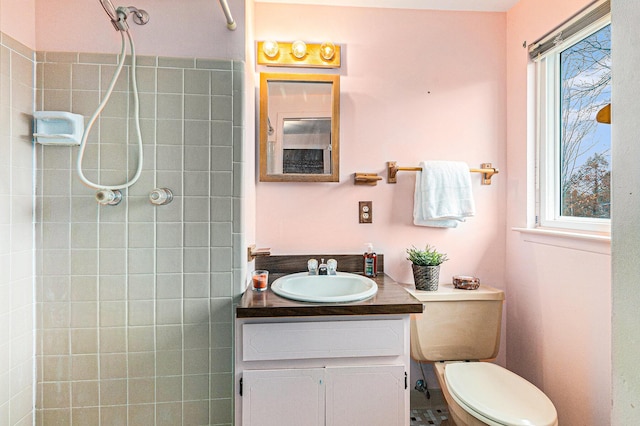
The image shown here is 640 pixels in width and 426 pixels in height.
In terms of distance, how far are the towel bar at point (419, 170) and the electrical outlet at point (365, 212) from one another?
0.18 metres

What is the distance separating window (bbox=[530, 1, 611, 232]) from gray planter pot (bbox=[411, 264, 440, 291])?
59 centimetres

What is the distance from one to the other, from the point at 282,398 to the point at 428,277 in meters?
0.90

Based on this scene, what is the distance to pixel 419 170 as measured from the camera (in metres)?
1.72

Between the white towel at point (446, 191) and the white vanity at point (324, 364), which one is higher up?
the white towel at point (446, 191)

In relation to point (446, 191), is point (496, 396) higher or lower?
lower

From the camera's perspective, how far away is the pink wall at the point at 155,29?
1274 millimetres

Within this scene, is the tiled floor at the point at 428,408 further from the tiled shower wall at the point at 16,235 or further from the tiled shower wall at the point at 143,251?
the tiled shower wall at the point at 16,235

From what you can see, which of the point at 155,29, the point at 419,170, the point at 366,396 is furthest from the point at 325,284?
the point at 155,29

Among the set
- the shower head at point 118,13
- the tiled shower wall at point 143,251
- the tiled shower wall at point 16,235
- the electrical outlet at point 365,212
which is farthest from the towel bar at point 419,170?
the tiled shower wall at point 16,235

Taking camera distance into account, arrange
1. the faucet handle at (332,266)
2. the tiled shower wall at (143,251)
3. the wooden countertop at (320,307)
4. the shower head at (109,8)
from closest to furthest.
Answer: the shower head at (109,8)
the wooden countertop at (320,307)
the tiled shower wall at (143,251)
the faucet handle at (332,266)

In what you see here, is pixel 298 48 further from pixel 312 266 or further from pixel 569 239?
pixel 569 239

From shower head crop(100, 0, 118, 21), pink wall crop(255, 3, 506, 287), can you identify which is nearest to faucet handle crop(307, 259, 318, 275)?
pink wall crop(255, 3, 506, 287)

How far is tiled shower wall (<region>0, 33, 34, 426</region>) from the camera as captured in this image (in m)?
1.14

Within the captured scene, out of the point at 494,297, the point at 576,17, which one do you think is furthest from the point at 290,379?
the point at 576,17
